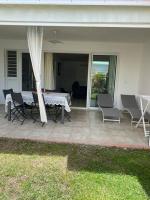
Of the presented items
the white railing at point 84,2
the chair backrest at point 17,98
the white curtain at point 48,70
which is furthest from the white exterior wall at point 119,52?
the white railing at point 84,2

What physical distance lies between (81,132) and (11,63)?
16.8 feet

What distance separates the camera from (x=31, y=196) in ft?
9.95

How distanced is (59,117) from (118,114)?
1.94 metres

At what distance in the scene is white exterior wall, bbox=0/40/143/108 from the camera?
876 cm

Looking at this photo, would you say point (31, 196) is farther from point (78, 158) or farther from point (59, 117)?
point (59, 117)

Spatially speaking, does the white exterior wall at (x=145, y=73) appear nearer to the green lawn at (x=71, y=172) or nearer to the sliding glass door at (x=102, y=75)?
the sliding glass door at (x=102, y=75)

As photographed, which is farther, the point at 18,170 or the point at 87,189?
the point at 18,170

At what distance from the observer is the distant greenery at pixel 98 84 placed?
29.9 ft

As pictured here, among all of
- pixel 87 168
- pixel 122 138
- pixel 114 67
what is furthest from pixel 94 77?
pixel 87 168

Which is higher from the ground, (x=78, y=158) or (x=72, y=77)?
(x=72, y=77)

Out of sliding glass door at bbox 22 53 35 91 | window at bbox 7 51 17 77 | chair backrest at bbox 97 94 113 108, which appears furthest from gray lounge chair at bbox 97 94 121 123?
window at bbox 7 51 17 77

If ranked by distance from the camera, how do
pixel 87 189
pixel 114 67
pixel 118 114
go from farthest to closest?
pixel 114 67, pixel 118 114, pixel 87 189

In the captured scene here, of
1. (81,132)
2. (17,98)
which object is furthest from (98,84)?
(17,98)

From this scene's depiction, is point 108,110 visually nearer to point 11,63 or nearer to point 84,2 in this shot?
point 84,2
